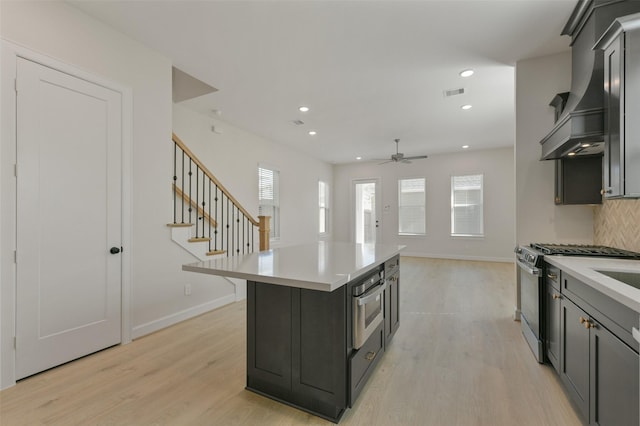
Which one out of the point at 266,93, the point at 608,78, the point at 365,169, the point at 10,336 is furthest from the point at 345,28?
the point at 365,169

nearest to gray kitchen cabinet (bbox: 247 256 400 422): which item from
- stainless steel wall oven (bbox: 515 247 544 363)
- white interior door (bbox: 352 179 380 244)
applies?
stainless steel wall oven (bbox: 515 247 544 363)

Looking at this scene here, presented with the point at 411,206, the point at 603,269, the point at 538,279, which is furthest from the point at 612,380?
the point at 411,206

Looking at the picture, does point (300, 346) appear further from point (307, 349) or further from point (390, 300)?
point (390, 300)

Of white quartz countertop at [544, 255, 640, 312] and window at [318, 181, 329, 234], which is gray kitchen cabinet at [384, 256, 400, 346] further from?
window at [318, 181, 329, 234]

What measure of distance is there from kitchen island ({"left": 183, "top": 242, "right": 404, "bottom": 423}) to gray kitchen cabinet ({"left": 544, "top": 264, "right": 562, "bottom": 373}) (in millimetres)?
1301

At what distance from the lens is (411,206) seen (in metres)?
8.45

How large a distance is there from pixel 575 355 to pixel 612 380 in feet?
1.54

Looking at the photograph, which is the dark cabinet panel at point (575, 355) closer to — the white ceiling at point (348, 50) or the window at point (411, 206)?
the white ceiling at point (348, 50)

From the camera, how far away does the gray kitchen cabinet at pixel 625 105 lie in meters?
1.72

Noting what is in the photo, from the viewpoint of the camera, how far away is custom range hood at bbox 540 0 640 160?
82.4 inches

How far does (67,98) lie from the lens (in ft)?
7.91

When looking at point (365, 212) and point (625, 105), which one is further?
point (365, 212)

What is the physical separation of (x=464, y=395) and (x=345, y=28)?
10.3 feet

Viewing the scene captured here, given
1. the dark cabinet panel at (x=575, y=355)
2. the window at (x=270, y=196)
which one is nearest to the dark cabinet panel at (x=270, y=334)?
the dark cabinet panel at (x=575, y=355)
